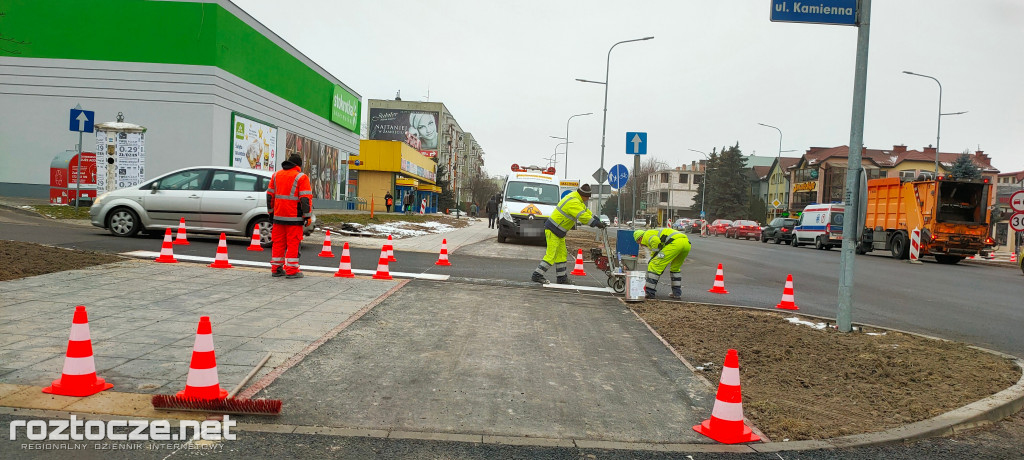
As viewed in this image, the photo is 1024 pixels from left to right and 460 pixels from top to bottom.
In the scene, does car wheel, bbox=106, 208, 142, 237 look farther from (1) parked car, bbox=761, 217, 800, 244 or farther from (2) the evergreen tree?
(2) the evergreen tree

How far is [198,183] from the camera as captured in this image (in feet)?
46.2

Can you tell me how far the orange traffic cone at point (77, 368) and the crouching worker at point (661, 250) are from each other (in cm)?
773

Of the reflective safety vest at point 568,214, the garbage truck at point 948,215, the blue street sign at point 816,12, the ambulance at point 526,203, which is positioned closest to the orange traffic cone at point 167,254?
the reflective safety vest at point 568,214

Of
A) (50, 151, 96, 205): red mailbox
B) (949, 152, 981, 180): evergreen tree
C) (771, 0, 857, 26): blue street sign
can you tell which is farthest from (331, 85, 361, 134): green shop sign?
(949, 152, 981, 180): evergreen tree

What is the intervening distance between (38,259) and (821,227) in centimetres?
3246

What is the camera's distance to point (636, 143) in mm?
16938

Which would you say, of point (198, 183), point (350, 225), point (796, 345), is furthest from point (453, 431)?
point (350, 225)

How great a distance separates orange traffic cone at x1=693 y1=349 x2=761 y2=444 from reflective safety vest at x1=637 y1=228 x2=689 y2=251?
6271 millimetres

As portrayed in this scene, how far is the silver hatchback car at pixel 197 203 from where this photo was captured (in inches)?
550

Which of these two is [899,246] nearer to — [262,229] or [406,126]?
[262,229]

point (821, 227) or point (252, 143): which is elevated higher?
point (252, 143)

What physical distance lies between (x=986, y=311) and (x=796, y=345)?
6.37 m

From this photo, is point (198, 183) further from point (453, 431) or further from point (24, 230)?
point (453, 431)

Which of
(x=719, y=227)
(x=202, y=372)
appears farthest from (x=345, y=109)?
(x=202, y=372)
